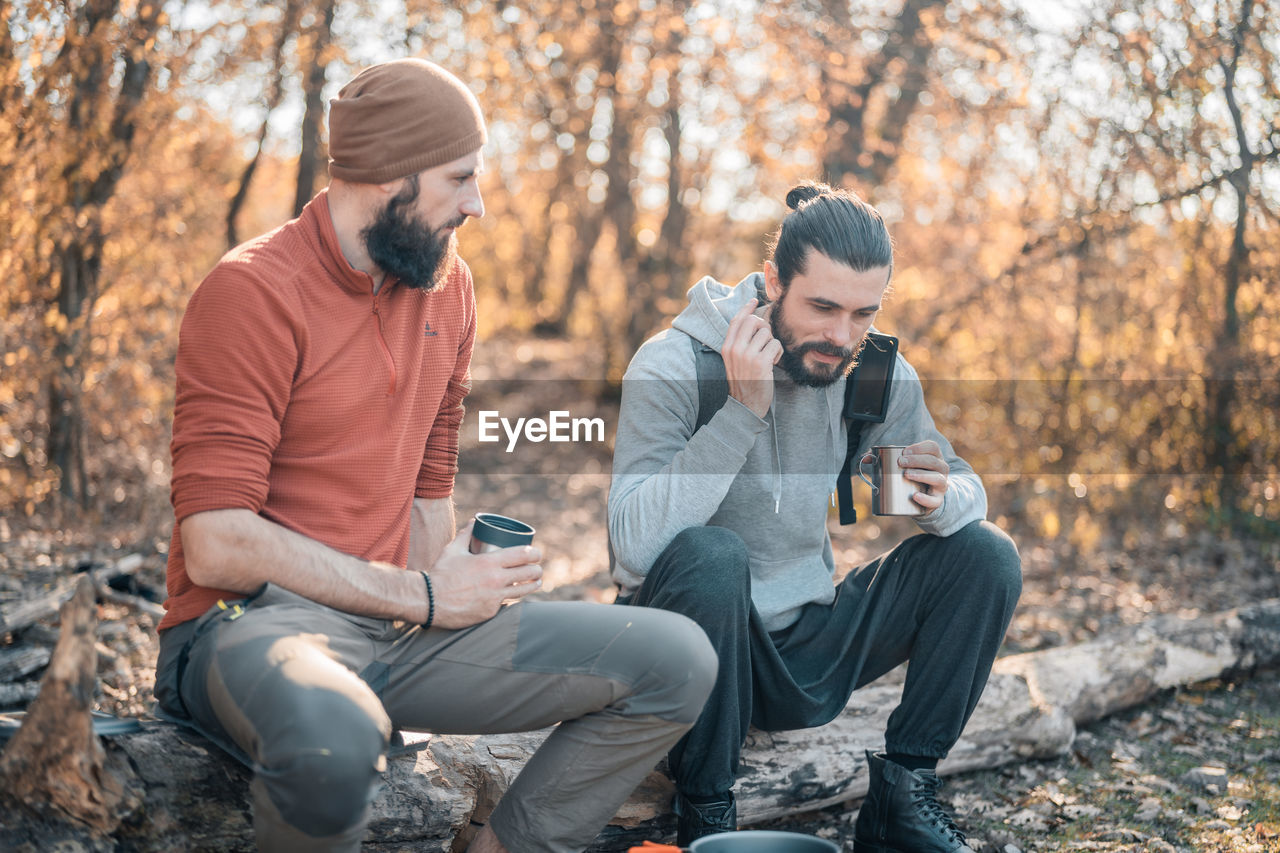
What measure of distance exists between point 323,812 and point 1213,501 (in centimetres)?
693

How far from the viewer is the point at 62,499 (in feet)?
18.8

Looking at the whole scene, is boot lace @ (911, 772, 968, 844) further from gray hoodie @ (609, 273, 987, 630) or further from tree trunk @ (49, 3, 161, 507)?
tree trunk @ (49, 3, 161, 507)

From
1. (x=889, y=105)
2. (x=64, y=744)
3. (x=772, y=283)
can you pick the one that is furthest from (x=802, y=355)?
(x=889, y=105)

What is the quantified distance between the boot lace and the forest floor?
0.34 meters

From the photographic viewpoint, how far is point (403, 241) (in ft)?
8.38

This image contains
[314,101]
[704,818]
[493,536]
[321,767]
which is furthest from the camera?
[314,101]

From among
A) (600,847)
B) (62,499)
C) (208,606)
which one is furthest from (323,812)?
(62,499)

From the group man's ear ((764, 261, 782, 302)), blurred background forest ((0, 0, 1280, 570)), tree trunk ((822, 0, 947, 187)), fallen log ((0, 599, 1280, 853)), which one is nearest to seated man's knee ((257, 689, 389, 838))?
fallen log ((0, 599, 1280, 853))

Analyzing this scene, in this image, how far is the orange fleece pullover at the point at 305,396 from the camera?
2.25m

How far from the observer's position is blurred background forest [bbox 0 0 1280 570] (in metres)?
5.69

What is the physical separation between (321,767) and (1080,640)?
422cm

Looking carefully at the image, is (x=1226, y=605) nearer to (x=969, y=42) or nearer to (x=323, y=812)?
(x=969, y=42)

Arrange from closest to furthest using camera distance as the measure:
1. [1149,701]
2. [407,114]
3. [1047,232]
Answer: [407,114], [1149,701], [1047,232]

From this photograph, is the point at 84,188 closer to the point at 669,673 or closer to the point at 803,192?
the point at 803,192
